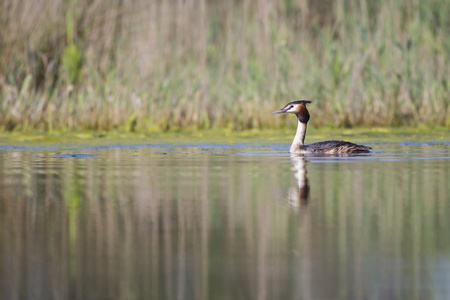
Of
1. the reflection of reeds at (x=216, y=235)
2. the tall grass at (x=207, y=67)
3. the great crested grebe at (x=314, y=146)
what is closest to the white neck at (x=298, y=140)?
the great crested grebe at (x=314, y=146)

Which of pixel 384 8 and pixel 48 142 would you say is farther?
pixel 384 8

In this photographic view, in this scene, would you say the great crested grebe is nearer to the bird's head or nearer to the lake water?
the bird's head

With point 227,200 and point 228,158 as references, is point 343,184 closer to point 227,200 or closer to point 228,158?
point 227,200

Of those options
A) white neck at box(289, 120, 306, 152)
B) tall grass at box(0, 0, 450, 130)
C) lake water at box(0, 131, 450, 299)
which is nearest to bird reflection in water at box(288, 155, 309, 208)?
lake water at box(0, 131, 450, 299)

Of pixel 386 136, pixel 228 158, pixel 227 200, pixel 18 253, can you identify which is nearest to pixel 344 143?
pixel 228 158

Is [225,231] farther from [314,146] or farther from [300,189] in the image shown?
[314,146]

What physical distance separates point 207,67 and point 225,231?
909 centimetres

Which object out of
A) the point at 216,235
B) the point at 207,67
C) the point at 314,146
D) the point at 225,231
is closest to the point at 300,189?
the point at 225,231

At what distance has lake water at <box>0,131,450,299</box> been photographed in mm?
3406

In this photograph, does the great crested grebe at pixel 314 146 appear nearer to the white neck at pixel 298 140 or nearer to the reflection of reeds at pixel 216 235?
the white neck at pixel 298 140

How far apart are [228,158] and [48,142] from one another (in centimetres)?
288

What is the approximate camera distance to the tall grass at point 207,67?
498 inches

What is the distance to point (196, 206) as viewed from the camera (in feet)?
17.9

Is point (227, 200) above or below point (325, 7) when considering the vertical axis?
below
